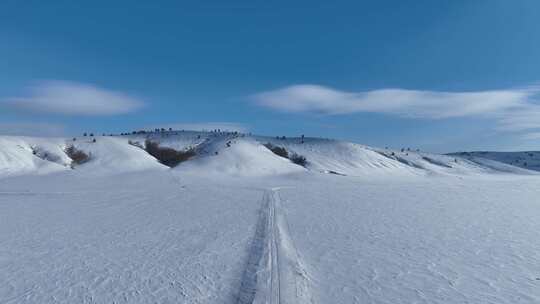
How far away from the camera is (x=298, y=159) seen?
54.2 meters

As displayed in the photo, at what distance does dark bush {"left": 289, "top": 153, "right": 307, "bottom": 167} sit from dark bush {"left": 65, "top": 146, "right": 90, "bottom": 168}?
26057 mm

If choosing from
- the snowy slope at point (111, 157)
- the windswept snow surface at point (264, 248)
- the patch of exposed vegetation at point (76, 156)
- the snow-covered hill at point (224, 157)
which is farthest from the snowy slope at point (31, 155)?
the windswept snow surface at point (264, 248)

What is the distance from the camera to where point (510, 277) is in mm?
7777

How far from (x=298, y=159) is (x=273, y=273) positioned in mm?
46822

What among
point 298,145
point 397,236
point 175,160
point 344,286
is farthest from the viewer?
point 298,145

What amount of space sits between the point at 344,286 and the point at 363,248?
316 centimetres

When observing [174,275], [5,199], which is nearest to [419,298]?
[174,275]

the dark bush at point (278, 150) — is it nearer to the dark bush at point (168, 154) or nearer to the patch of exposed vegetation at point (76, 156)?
the dark bush at point (168, 154)

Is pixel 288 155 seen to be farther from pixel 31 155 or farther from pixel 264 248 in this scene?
pixel 264 248

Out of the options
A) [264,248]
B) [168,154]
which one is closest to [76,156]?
[168,154]

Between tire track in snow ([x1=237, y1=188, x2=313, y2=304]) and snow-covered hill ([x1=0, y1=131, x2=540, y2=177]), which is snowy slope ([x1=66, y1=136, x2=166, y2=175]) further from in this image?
tire track in snow ([x1=237, y1=188, x2=313, y2=304])

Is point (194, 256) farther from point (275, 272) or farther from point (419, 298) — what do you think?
point (419, 298)

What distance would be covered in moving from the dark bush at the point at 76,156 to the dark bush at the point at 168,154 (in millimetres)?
9533

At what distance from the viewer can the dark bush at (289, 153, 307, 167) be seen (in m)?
52.9
